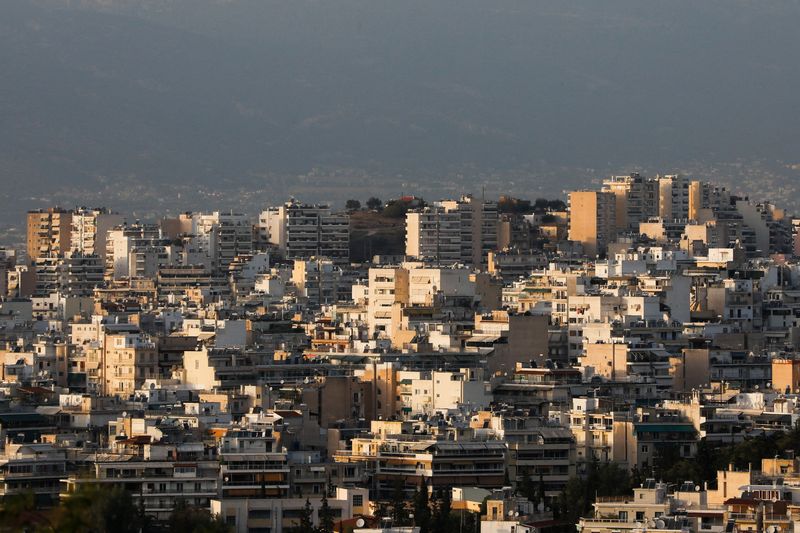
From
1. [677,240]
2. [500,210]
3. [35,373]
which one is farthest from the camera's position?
[500,210]

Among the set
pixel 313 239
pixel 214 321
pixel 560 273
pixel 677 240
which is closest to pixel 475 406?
pixel 214 321

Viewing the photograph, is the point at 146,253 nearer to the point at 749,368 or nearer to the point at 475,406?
the point at 749,368

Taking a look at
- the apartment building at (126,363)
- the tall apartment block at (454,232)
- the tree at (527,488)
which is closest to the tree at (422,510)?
the tree at (527,488)

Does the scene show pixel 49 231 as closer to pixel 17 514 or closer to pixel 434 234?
pixel 434 234

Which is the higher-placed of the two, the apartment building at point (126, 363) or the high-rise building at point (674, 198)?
the high-rise building at point (674, 198)

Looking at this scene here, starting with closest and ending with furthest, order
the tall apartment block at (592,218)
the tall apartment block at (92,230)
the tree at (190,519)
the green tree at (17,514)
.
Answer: the green tree at (17,514), the tree at (190,519), the tall apartment block at (592,218), the tall apartment block at (92,230)

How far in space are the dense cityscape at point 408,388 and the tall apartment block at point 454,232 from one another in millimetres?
179

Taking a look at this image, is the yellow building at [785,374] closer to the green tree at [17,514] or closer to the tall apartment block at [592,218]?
the green tree at [17,514]

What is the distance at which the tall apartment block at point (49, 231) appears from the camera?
15575 cm

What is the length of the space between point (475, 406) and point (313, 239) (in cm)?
7895

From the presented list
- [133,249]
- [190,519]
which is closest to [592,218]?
[133,249]

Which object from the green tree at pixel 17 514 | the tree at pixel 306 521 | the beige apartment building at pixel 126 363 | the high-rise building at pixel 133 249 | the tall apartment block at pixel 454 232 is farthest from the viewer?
the tall apartment block at pixel 454 232

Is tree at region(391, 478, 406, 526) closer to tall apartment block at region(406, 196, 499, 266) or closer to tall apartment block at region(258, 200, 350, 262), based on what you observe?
tall apartment block at region(406, 196, 499, 266)

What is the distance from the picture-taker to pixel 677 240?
134500 millimetres
